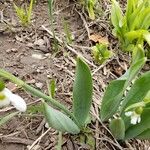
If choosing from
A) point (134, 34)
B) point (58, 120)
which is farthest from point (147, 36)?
point (58, 120)

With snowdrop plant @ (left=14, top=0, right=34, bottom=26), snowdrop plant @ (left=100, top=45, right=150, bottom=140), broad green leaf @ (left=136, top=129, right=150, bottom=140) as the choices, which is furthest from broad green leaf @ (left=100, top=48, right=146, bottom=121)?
snowdrop plant @ (left=14, top=0, right=34, bottom=26)

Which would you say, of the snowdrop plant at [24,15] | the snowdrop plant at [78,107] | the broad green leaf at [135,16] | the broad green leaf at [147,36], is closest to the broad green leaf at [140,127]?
the snowdrop plant at [78,107]

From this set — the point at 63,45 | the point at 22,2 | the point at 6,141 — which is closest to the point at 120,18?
the point at 63,45

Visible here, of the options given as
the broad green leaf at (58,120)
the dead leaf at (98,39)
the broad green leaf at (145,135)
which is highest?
the dead leaf at (98,39)

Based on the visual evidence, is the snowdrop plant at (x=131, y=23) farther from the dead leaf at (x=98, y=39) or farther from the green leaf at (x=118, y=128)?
the green leaf at (x=118, y=128)

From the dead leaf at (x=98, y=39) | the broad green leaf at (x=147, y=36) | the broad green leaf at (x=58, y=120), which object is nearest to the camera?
the broad green leaf at (x=58, y=120)

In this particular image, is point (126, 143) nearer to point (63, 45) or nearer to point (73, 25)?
point (63, 45)
